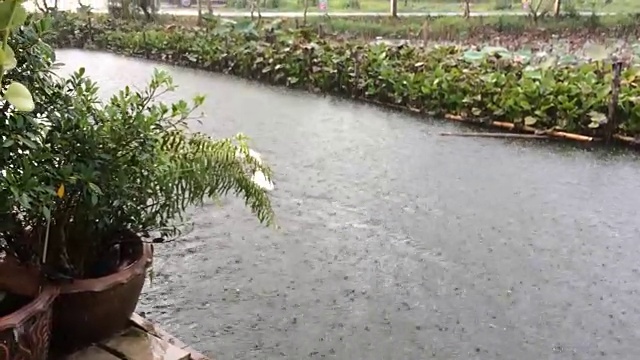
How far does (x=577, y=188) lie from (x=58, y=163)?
3.61m

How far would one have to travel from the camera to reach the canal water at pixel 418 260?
282 cm

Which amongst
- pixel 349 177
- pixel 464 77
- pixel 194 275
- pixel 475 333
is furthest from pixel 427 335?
pixel 464 77

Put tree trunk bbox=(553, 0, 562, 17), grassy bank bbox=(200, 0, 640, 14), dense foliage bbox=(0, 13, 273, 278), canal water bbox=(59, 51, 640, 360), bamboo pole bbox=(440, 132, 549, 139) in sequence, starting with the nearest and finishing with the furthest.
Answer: dense foliage bbox=(0, 13, 273, 278) → canal water bbox=(59, 51, 640, 360) → bamboo pole bbox=(440, 132, 549, 139) → tree trunk bbox=(553, 0, 562, 17) → grassy bank bbox=(200, 0, 640, 14)

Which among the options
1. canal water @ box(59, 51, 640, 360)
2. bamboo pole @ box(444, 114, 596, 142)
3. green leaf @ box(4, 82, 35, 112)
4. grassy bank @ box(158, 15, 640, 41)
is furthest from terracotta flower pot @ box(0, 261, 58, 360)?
grassy bank @ box(158, 15, 640, 41)

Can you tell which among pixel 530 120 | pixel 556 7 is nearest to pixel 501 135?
pixel 530 120

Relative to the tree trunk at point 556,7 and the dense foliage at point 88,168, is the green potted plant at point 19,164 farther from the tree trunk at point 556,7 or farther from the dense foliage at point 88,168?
the tree trunk at point 556,7

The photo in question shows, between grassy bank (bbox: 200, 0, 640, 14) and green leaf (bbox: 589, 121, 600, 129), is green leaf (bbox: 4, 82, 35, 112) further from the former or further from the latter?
grassy bank (bbox: 200, 0, 640, 14)

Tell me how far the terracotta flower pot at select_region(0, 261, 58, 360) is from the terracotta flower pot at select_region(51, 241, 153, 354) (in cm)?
11

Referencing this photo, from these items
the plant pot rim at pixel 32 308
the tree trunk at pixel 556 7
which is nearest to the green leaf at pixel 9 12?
the plant pot rim at pixel 32 308

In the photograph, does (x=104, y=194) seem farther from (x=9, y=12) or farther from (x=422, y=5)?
(x=422, y=5)

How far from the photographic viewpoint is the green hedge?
5977 mm

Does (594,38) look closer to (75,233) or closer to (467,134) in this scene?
(467,134)

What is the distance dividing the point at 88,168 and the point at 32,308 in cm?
39

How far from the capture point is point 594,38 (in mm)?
11008
